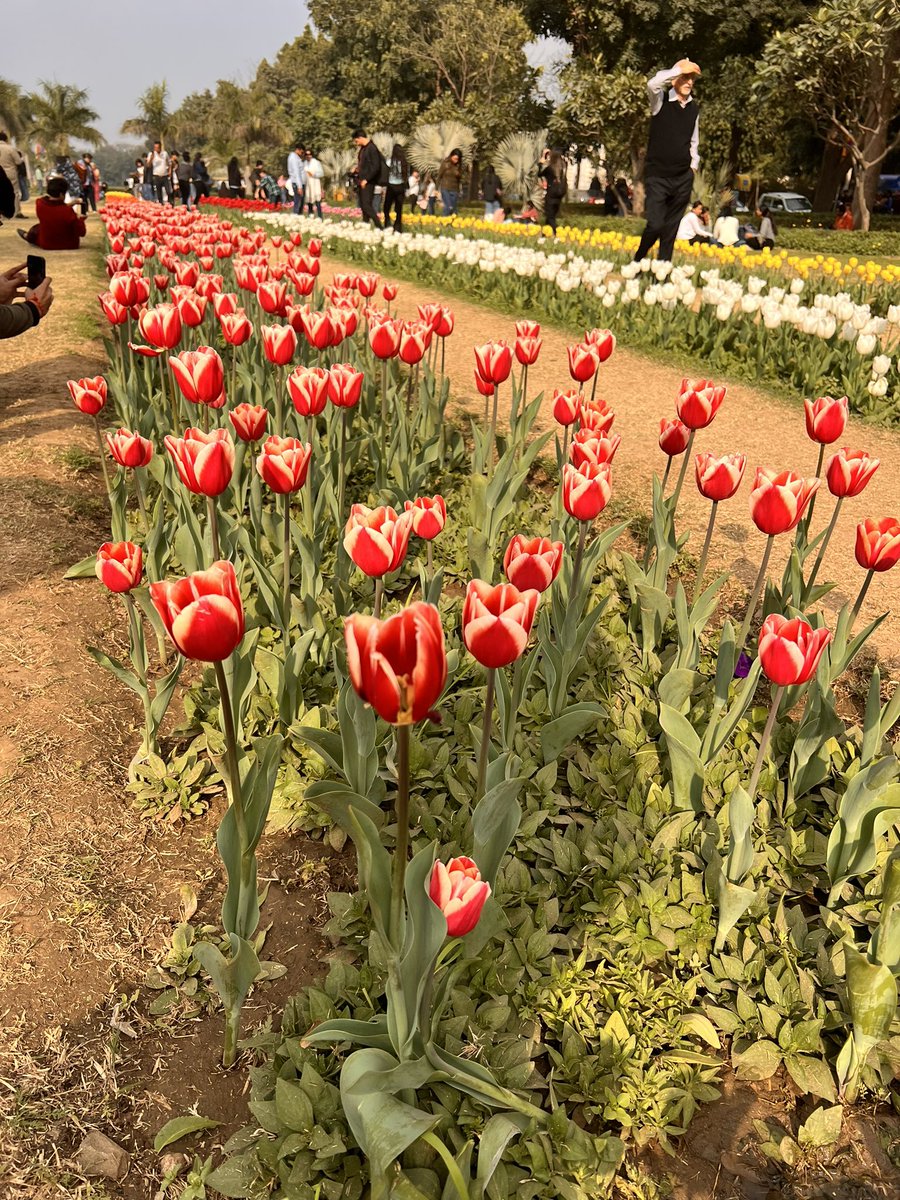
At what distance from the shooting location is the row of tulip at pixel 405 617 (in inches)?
60.4

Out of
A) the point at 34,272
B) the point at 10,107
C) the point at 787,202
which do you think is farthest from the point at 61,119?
the point at 34,272

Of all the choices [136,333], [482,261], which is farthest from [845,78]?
[136,333]

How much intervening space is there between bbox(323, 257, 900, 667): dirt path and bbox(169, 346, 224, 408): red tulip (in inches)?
102

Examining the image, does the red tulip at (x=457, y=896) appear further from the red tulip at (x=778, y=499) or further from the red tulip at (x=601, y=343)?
the red tulip at (x=601, y=343)

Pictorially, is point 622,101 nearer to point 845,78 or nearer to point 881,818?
point 845,78

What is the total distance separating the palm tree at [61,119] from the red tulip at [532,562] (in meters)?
63.6

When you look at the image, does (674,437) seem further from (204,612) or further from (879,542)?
Result: (204,612)

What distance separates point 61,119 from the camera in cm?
5372

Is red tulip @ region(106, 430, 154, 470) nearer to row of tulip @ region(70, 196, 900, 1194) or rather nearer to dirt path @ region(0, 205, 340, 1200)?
row of tulip @ region(70, 196, 900, 1194)

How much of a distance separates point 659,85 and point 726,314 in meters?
3.54

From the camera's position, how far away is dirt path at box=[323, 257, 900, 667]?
13.8 feet

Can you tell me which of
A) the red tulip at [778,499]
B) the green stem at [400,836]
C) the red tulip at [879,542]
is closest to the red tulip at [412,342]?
the red tulip at [778,499]

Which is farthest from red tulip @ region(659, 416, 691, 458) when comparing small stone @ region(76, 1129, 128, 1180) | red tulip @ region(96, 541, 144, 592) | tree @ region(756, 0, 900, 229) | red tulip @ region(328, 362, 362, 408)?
tree @ region(756, 0, 900, 229)

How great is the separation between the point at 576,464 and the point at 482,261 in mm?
7930
